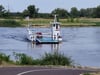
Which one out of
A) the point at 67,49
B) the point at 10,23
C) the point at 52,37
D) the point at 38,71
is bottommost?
the point at 10,23

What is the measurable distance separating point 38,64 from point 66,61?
1492mm

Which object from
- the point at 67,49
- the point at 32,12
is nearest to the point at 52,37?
the point at 67,49

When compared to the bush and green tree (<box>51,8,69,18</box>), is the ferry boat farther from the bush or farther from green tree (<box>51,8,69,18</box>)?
green tree (<box>51,8,69,18</box>)

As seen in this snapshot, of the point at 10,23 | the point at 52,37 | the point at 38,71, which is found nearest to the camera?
the point at 38,71

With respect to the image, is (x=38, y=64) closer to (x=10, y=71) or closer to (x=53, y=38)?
(x=10, y=71)

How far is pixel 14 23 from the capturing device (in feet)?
462

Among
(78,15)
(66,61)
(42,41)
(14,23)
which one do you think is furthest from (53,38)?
(78,15)

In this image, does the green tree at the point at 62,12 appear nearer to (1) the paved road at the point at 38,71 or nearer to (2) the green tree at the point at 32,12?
(2) the green tree at the point at 32,12

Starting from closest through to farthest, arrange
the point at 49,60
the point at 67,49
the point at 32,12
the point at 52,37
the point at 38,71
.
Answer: the point at 38,71 → the point at 49,60 → the point at 67,49 → the point at 52,37 → the point at 32,12

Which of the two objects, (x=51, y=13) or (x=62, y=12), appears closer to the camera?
(x=51, y=13)

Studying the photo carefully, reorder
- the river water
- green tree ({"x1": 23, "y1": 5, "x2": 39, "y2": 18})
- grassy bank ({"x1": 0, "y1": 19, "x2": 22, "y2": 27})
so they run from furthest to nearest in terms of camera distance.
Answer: green tree ({"x1": 23, "y1": 5, "x2": 39, "y2": 18}), grassy bank ({"x1": 0, "y1": 19, "x2": 22, "y2": 27}), the river water

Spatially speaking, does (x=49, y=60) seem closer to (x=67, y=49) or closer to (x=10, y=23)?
(x=67, y=49)

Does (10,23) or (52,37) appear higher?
(52,37)

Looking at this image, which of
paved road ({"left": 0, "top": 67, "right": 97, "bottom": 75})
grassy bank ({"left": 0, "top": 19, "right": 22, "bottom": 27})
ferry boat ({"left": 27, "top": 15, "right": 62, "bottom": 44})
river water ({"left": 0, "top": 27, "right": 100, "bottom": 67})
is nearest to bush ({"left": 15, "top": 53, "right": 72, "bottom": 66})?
paved road ({"left": 0, "top": 67, "right": 97, "bottom": 75})
